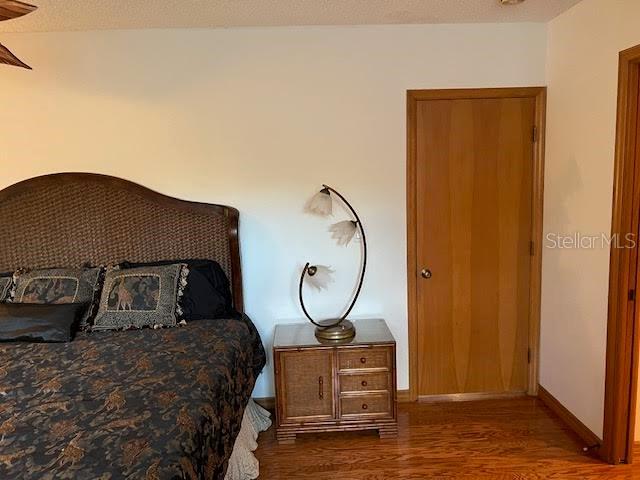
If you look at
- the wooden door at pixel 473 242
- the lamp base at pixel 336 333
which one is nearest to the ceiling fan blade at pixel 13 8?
the lamp base at pixel 336 333

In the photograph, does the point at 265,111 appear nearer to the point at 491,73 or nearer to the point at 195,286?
the point at 195,286

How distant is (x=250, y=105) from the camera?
9.35 feet

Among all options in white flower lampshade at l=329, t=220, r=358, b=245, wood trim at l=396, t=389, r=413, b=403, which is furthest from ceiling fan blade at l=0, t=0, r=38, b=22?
wood trim at l=396, t=389, r=413, b=403

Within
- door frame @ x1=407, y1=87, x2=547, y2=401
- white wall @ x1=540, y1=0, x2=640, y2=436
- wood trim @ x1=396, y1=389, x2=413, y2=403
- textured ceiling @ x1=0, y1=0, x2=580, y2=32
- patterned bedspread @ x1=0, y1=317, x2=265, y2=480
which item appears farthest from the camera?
wood trim @ x1=396, y1=389, x2=413, y2=403

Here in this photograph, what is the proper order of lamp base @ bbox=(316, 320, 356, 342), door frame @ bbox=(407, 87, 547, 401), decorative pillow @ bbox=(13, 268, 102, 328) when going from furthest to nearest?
door frame @ bbox=(407, 87, 547, 401), lamp base @ bbox=(316, 320, 356, 342), decorative pillow @ bbox=(13, 268, 102, 328)

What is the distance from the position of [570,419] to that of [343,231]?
5.66ft

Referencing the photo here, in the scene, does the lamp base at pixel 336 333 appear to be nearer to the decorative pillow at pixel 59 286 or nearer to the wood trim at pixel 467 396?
the wood trim at pixel 467 396

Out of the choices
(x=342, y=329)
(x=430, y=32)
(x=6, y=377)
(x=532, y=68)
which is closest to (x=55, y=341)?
(x=6, y=377)

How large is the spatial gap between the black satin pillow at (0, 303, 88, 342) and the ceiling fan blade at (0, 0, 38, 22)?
1477 mm

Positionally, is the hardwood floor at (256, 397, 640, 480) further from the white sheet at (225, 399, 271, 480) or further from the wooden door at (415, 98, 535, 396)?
the wooden door at (415, 98, 535, 396)

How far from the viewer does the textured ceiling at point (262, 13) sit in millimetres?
2418

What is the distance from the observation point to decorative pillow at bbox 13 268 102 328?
2.54 metres

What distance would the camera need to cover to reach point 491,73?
2865mm

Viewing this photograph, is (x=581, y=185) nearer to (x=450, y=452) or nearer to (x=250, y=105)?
(x=450, y=452)
